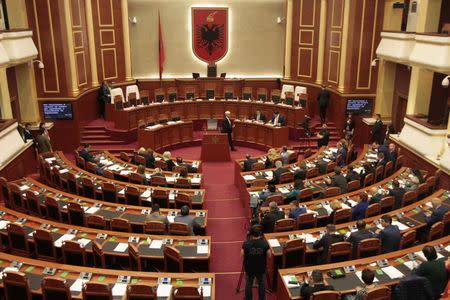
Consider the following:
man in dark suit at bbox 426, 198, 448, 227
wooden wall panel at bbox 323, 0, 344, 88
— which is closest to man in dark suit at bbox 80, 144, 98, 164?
man in dark suit at bbox 426, 198, 448, 227

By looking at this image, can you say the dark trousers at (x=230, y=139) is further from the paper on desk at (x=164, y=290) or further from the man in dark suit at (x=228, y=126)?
the paper on desk at (x=164, y=290)

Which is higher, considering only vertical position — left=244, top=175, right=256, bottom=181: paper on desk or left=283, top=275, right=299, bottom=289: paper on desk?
left=283, top=275, right=299, bottom=289: paper on desk

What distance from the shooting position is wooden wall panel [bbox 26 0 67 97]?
577 inches

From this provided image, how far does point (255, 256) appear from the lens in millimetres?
6633

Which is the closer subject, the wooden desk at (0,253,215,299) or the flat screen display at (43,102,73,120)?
the wooden desk at (0,253,215,299)

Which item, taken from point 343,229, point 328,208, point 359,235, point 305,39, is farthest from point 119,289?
point 305,39

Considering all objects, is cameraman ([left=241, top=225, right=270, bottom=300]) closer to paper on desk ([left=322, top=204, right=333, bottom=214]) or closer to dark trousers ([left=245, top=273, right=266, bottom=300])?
dark trousers ([left=245, top=273, right=266, bottom=300])

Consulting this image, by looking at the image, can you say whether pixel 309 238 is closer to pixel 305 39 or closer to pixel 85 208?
pixel 85 208

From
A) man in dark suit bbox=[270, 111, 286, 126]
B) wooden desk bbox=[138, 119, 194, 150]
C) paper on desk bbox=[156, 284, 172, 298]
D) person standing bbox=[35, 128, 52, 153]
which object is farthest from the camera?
man in dark suit bbox=[270, 111, 286, 126]

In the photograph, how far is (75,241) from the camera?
23.4 feet

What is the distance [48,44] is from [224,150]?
700cm

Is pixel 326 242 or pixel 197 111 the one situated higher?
pixel 326 242

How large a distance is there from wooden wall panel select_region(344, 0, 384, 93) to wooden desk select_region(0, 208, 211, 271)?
1096cm

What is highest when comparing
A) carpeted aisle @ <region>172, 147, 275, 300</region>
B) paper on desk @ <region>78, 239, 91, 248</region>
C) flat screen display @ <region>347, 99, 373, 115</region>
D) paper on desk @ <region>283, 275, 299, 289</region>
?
Answer: flat screen display @ <region>347, 99, 373, 115</region>
